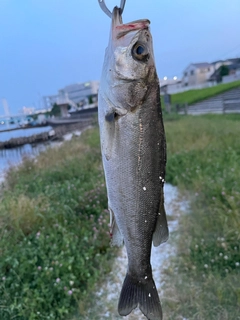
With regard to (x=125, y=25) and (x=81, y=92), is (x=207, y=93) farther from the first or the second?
(x=81, y=92)

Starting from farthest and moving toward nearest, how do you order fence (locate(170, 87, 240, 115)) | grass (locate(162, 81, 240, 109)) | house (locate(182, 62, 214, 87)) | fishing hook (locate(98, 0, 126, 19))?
house (locate(182, 62, 214, 87)), grass (locate(162, 81, 240, 109)), fence (locate(170, 87, 240, 115)), fishing hook (locate(98, 0, 126, 19))

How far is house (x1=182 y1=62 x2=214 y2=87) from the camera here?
50.6 metres

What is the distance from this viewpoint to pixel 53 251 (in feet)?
10.7

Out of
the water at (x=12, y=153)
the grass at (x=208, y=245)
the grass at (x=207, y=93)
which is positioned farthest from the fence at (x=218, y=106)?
the grass at (x=208, y=245)

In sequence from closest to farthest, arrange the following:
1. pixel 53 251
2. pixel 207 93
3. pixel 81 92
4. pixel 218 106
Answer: pixel 53 251, pixel 218 106, pixel 207 93, pixel 81 92

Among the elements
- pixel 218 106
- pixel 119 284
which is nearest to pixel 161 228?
pixel 119 284

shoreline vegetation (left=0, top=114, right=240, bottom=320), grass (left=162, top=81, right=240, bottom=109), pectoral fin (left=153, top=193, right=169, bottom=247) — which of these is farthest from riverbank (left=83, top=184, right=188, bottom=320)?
grass (left=162, top=81, right=240, bottom=109)

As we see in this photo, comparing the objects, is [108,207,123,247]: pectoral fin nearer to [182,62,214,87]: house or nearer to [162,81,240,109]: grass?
[162,81,240,109]: grass

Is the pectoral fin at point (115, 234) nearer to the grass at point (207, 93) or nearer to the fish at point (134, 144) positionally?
the fish at point (134, 144)

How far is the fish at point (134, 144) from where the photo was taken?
4.13 ft

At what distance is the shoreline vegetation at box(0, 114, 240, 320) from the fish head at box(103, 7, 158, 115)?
85.2 inches

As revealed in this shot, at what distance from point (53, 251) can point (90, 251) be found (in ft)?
1.36

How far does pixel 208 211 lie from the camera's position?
4.20 m

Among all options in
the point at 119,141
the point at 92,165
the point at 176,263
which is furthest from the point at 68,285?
the point at 92,165
